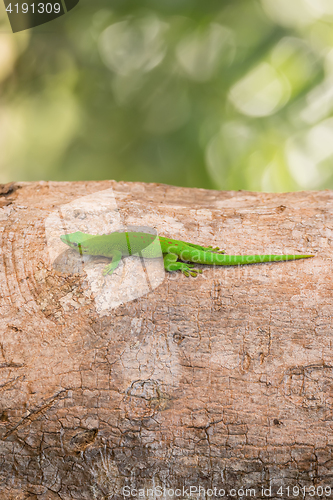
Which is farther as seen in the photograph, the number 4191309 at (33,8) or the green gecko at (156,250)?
the number 4191309 at (33,8)

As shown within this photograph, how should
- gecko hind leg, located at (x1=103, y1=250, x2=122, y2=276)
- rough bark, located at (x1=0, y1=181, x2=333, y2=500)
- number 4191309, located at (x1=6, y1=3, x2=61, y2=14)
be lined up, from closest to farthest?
rough bark, located at (x1=0, y1=181, x2=333, y2=500)
gecko hind leg, located at (x1=103, y1=250, x2=122, y2=276)
number 4191309, located at (x1=6, y1=3, x2=61, y2=14)

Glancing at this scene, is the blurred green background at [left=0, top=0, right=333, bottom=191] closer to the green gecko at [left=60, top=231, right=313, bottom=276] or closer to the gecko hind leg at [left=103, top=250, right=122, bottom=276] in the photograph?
the green gecko at [left=60, top=231, right=313, bottom=276]

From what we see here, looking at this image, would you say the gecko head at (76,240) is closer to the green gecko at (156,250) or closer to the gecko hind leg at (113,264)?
the green gecko at (156,250)

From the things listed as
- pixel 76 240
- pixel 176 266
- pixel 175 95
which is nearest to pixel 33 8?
pixel 175 95

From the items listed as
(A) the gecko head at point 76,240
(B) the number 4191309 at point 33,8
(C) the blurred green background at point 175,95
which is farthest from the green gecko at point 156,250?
(B) the number 4191309 at point 33,8

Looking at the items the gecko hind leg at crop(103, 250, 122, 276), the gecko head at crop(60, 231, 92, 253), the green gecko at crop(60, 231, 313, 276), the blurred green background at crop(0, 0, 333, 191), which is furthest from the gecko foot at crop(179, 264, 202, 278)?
the blurred green background at crop(0, 0, 333, 191)

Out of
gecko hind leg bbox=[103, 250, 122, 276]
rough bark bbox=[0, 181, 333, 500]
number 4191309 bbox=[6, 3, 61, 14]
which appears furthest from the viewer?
number 4191309 bbox=[6, 3, 61, 14]
